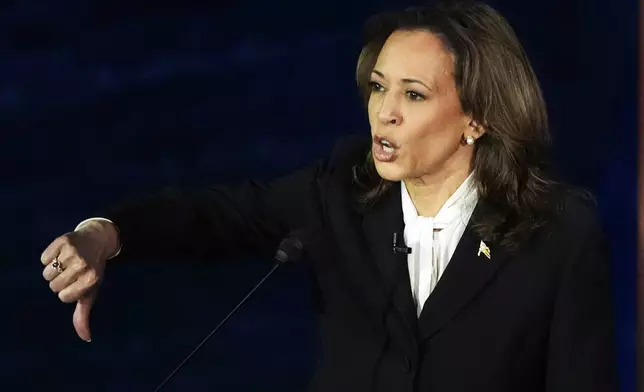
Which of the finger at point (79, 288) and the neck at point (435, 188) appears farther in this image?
the neck at point (435, 188)

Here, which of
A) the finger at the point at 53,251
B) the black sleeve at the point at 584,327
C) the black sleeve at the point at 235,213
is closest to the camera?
the finger at the point at 53,251

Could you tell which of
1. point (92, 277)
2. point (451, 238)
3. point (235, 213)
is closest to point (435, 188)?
point (451, 238)

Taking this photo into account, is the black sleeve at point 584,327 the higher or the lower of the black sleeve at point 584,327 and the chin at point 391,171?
the lower

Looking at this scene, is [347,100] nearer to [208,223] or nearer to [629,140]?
[208,223]

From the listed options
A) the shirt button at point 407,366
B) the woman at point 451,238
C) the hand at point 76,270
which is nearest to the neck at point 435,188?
the woman at point 451,238

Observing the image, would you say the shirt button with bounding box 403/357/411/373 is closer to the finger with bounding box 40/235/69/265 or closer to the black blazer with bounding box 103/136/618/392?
the black blazer with bounding box 103/136/618/392

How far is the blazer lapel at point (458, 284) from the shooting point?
1.41m

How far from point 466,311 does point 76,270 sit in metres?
0.53

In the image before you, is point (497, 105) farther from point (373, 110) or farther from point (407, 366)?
point (407, 366)

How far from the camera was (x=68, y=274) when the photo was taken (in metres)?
1.22

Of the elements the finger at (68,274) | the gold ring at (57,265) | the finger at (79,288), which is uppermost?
the gold ring at (57,265)

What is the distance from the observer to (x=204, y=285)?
1778mm

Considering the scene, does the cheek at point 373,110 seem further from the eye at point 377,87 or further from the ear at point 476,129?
the ear at point 476,129

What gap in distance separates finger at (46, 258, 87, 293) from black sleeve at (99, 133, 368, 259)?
0.78ft
